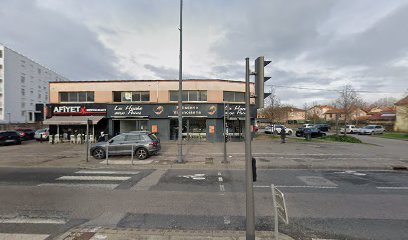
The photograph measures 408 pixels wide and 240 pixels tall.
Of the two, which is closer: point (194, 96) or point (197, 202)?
point (197, 202)

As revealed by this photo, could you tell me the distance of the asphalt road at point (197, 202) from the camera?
476cm

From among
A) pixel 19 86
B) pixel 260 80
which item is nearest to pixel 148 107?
pixel 260 80

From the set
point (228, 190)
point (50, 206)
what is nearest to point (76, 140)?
point (50, 206)

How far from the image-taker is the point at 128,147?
43.2 ft

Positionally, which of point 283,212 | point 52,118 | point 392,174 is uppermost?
point 52,118

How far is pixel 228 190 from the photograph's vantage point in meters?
7.37

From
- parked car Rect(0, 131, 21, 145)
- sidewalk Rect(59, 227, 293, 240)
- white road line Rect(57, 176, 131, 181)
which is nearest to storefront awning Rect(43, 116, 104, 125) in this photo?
parked car Rect(0, 131, 21, 145)

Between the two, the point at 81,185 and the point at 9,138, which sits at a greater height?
the point at 9,138

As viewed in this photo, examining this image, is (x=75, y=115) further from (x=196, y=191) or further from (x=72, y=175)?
(x=196, y=191)

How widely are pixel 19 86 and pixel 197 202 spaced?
66485mm

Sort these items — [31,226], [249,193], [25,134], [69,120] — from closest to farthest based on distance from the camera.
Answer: [249,193] < [31,226] < [69,120] < [25,134]

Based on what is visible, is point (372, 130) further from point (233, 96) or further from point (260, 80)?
point (260, 80)

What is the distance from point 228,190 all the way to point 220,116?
1525cm

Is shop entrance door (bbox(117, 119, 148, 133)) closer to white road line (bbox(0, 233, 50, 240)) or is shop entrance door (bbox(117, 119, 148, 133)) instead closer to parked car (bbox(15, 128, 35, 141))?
parked car (bbox(15, 128, 35, 141))
